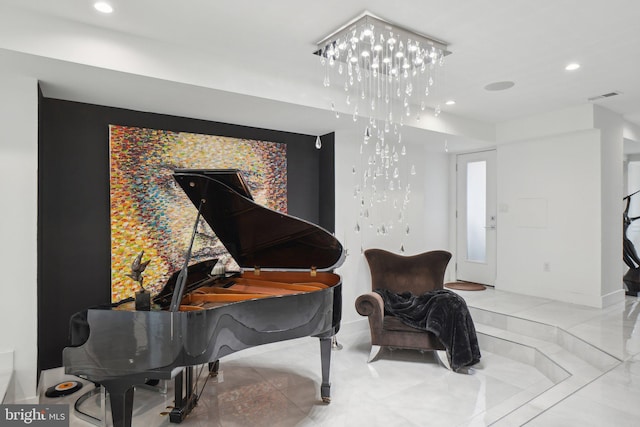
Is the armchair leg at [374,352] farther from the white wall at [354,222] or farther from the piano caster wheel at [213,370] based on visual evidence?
the piano caster wheel at [213,370]

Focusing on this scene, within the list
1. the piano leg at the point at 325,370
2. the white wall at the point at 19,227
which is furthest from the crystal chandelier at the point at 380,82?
the white wall at the point at 19,227

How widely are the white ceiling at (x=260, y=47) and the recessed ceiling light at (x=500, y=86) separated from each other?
83 millimetres

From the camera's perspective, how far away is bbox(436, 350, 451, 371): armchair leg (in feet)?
11.7

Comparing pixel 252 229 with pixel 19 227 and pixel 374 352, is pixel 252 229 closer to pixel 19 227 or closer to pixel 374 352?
pixel 19 227

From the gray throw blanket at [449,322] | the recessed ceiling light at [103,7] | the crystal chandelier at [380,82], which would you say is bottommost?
the gray throw blanket at [449,322]

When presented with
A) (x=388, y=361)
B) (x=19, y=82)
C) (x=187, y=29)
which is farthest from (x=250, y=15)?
(x=388, y=361)

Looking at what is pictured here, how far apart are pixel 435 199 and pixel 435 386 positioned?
3.63 metres

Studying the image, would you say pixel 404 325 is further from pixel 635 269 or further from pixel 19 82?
pixel 635 269

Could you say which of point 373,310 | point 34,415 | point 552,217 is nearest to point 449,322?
point 373,310

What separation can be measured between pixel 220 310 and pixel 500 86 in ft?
11.5

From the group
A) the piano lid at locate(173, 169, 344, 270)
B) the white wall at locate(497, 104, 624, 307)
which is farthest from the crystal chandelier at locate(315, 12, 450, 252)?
the white wall at locate(497, 104, 624, 307)

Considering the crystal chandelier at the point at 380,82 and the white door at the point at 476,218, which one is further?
the white door at the point at 476,218

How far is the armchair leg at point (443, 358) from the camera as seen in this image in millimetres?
3568

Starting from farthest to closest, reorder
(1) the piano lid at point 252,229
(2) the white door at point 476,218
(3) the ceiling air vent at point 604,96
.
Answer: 1. (2) the white door at point 476,218
2. (3) the ceiling air vent at point 604,96
3. (1) the piano lid at point 252,229
